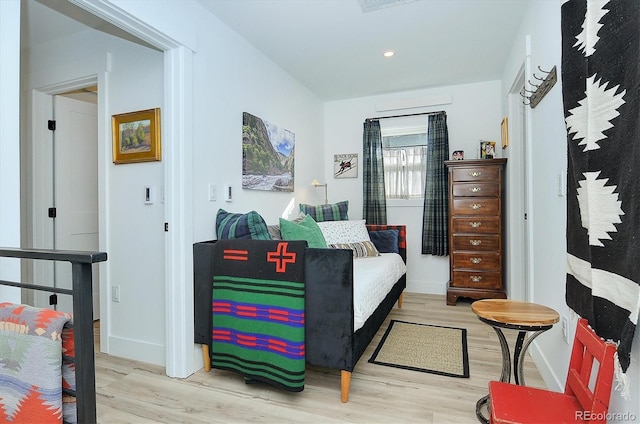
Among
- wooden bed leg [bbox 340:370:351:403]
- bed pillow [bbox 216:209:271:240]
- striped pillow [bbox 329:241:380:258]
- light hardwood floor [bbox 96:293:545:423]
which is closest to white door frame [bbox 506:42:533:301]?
light hardwood floor [bbox 96:293:545:423]

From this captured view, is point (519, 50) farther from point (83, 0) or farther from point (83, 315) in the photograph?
point (83, 315)

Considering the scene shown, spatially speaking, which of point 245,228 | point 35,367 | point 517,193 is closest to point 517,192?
point 517,193

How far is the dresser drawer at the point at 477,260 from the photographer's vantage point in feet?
11.6

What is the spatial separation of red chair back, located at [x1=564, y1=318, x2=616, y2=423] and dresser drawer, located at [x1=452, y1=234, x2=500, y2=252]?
93.8 inches

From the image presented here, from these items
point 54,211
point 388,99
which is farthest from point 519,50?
point 54,211

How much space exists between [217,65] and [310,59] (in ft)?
3.69

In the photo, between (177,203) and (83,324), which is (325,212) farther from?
(83,324)

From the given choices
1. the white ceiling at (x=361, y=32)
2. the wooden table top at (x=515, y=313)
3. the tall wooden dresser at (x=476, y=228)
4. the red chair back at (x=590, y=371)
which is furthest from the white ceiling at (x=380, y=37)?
the red chair back at (x=590, y=371)

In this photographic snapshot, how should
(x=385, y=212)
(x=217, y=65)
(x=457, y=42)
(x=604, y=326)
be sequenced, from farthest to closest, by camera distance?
(x=385, y=212) < (x=457, y=42) < (x=217, y=65) < (x=604, y=326)

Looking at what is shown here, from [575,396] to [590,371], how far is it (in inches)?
5.9

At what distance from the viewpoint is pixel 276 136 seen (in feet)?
11.1

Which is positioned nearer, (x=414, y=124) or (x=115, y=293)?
(x=115, y=293)

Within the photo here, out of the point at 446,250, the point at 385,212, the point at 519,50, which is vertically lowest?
the point at 446,250

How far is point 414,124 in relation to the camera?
4332 millimetres
